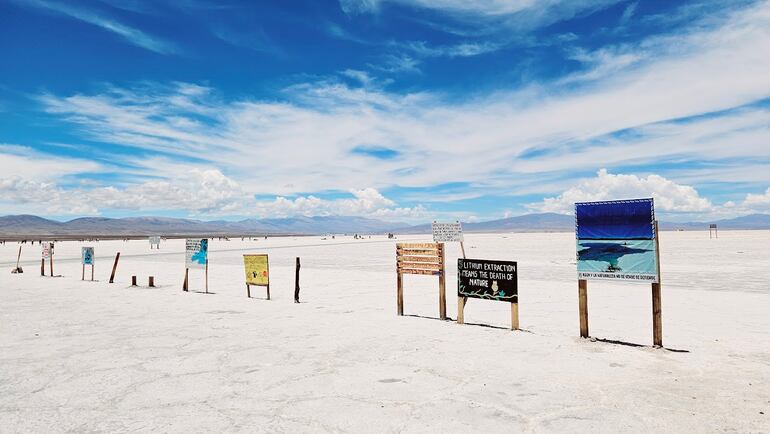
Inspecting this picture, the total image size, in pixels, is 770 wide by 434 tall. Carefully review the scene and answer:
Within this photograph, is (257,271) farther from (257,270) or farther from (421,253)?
(421,253)

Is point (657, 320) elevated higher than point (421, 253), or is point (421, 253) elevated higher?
point (421, 253)

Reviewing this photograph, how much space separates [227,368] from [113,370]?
1651mm

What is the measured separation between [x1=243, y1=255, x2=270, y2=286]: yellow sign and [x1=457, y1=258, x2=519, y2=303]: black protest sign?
680cm

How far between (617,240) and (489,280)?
2595 mm

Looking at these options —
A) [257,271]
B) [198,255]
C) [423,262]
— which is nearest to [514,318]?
[423,262]

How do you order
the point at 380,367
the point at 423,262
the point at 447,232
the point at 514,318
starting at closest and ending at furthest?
the point at 380,367 < the point at 514,318 < the point at 423,262 < the point at 447,232

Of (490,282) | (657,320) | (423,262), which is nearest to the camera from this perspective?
(657,320)

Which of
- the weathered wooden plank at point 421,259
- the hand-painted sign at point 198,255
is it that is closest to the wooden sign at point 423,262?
the weathered wooden plank at point 421,259

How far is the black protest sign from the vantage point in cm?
930

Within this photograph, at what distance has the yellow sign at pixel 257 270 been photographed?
14305 mm

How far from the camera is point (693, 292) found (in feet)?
47.9

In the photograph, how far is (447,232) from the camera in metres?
14.6

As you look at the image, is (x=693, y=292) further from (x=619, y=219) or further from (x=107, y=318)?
(x=107, y=318)

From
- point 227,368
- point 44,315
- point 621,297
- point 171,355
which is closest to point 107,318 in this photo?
point 44,315
